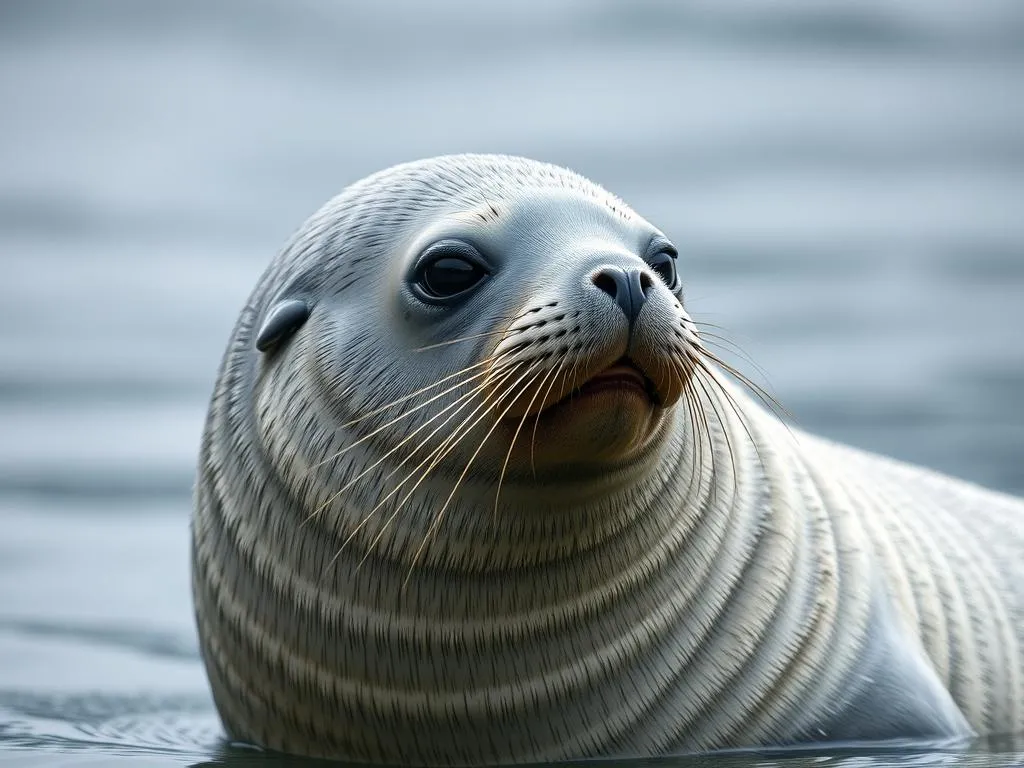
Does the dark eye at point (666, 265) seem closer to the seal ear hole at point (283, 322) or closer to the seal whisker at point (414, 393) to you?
the seal whisker at point (414, 393)

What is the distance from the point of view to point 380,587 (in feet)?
16.0

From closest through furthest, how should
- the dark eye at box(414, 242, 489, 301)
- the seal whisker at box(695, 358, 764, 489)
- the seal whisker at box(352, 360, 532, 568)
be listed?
the seal whisker at box(352, 360, 532, 568)
the dark eye at box(414, 242, 489, 301)
the seal whisker at box(695, 358, 764, 489)

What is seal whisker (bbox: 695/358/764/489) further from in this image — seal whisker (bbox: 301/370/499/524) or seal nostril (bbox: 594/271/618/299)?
seal whisker (bbox: 301/370/499/524)

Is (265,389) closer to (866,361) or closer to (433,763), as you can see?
(433,763)

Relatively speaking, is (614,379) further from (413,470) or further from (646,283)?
(413,470)

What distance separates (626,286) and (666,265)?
67 cm

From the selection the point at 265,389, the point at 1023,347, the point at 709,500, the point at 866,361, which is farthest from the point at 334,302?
the point at 1023,347

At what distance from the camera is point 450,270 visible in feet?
15.8

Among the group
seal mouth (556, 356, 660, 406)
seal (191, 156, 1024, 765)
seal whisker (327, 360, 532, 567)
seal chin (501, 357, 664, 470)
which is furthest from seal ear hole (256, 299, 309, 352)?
seal mouth (556, 356, 660, 406)

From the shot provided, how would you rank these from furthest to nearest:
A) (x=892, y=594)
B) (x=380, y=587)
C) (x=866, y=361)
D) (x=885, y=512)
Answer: (x=866, y=361) → (x=885, y=512) → (x=892, y=594) → (x=380, y=587)

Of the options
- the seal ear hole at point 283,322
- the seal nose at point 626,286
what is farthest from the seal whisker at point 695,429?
the seal ear hole at point 283,322

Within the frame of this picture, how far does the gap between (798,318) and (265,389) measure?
8.84 m

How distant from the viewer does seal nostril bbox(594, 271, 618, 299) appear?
14.4 ft

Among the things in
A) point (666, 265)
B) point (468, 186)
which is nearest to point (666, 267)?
point (666, 265)
